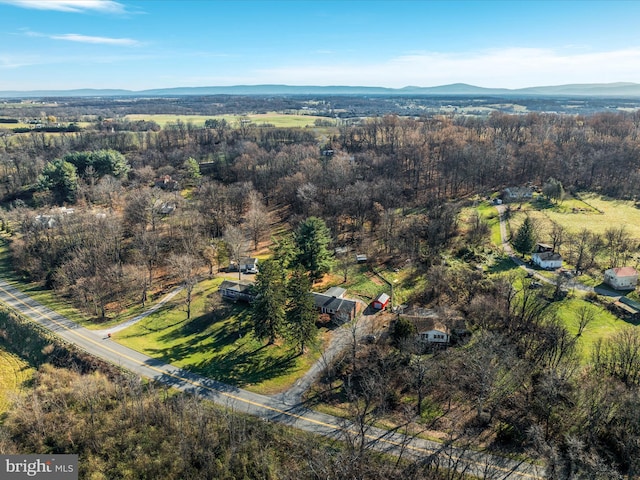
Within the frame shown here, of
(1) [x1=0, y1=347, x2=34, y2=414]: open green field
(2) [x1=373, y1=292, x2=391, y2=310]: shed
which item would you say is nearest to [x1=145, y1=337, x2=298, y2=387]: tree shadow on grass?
(2) [x1=373, y1=292, x2=391, y2=310]: shed

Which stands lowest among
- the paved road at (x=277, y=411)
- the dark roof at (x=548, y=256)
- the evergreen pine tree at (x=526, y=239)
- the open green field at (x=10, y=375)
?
A: the open green field at (x=10, y=375)

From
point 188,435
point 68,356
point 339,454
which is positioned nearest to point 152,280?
point 68,356

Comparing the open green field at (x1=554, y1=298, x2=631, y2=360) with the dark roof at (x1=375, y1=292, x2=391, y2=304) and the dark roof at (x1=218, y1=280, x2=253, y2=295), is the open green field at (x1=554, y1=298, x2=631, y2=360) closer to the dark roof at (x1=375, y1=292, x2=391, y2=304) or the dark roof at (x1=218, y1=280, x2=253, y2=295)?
the dark roof at (x1=375, y1=292, x2=391, y2=304)

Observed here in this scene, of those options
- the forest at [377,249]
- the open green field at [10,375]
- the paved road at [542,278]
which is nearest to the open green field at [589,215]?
the paved road at [542,278]

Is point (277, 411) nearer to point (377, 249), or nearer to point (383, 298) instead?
point (383, 298)

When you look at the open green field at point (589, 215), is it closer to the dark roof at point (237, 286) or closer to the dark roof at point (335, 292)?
the dark roof at point (335, 292)

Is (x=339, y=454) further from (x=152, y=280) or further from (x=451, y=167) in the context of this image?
(x=451, y=167)

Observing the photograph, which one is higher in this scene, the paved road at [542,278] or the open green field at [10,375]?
the paved road at [542,278]
